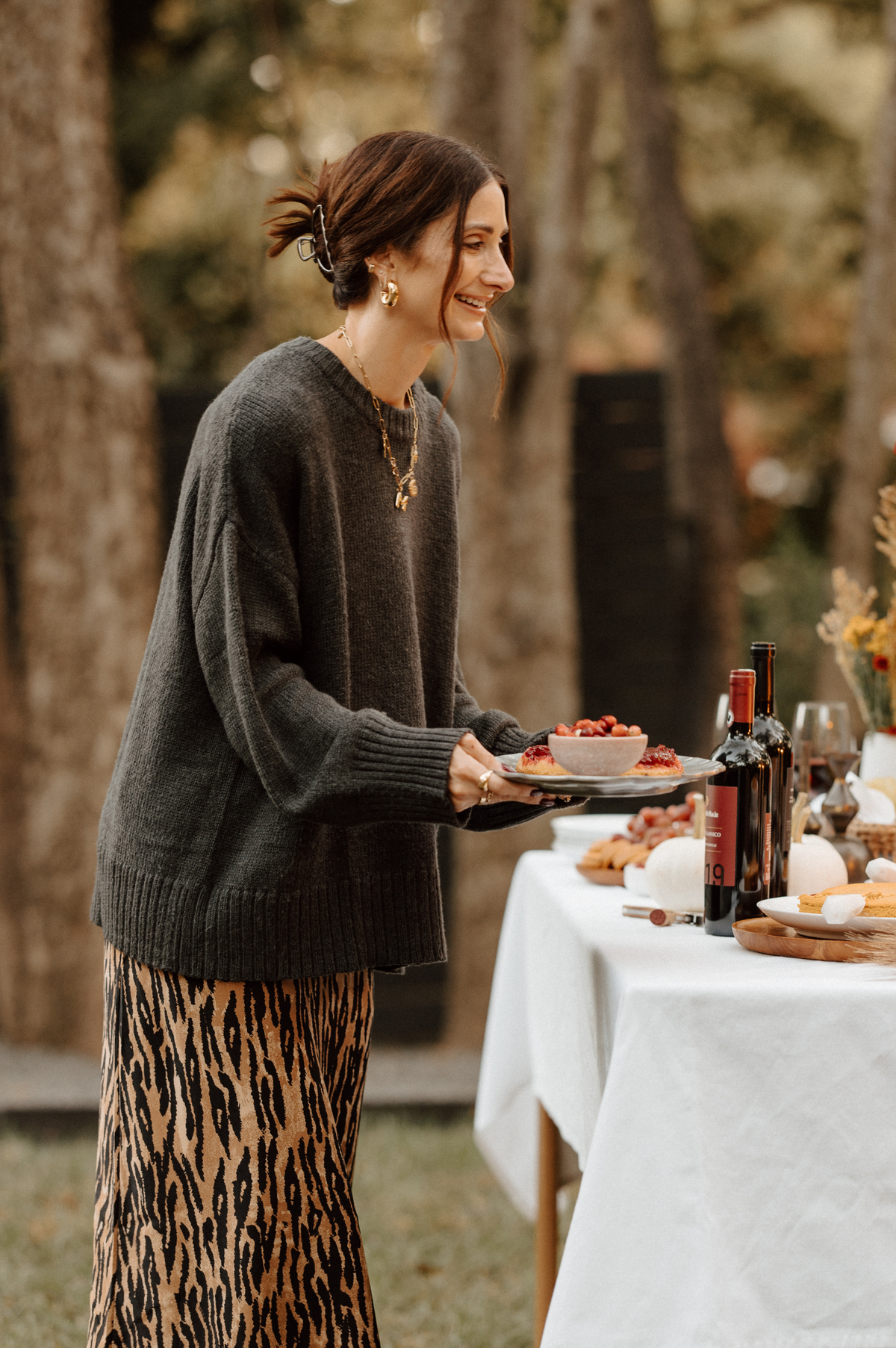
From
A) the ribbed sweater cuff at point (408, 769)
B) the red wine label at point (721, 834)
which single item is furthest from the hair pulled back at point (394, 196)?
the red wine label at point (721, 834)

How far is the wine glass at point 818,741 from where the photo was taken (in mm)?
2031

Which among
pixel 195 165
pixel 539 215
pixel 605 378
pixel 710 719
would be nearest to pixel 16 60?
pixel 539 215

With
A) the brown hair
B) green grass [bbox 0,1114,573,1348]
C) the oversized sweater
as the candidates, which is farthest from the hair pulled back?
green grass [bbox 0,1114,573,1348]

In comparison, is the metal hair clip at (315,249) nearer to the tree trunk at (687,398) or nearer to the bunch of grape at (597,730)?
the bunch of grape at (597,730)

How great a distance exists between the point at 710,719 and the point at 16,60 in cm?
302

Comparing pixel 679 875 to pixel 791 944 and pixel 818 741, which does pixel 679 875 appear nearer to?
pixel 791 944

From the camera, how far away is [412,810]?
141cm

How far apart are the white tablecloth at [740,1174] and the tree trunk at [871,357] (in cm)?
378

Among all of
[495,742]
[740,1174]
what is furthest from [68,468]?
[740,1174]

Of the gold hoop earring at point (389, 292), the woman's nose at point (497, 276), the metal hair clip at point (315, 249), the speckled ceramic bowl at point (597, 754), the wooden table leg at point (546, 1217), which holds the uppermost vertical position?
the metal hair clip at point (315, 249)

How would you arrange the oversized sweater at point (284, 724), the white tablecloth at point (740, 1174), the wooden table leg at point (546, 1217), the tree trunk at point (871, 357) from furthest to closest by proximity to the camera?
the tree trunk at point (871, 357), the wooden table leg at point (546, 1217), the oversized sweater at point (284, 724), the white tablecloth at point (740, 1174)

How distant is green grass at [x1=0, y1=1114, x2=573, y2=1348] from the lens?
261 centimetres

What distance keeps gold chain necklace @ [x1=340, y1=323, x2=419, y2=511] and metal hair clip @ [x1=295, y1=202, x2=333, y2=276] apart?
69 mm

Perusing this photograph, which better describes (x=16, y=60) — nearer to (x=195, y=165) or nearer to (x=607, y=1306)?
(x=607, y=1306)
